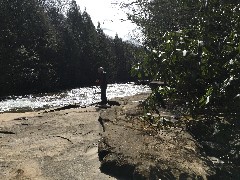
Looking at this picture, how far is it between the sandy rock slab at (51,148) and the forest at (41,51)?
17.3 metres

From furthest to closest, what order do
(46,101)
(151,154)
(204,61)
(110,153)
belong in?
1. (46,101)
2. (110,153)
3. (151,154)
4. (204,61)

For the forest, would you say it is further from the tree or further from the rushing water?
the tree

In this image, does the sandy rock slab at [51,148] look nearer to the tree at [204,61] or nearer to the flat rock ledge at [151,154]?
the flat rock ledge at [151,154]

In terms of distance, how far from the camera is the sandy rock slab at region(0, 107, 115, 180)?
536 cm

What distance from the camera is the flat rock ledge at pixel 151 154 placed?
16.0 ft

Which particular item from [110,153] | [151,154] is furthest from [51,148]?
[151,154]

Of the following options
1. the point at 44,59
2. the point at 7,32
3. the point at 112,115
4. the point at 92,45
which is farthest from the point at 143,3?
the point at 92,45

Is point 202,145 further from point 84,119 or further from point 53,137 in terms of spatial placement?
point 84,119

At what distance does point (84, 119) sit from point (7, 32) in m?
37.5

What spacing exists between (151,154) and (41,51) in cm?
4820

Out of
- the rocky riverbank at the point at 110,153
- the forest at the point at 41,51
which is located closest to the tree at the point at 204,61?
the rocky riverbank at the point at 110,153

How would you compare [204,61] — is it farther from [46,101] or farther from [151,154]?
[46,101]

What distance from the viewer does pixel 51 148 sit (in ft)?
21.8

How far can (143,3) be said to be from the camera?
28.6ft
